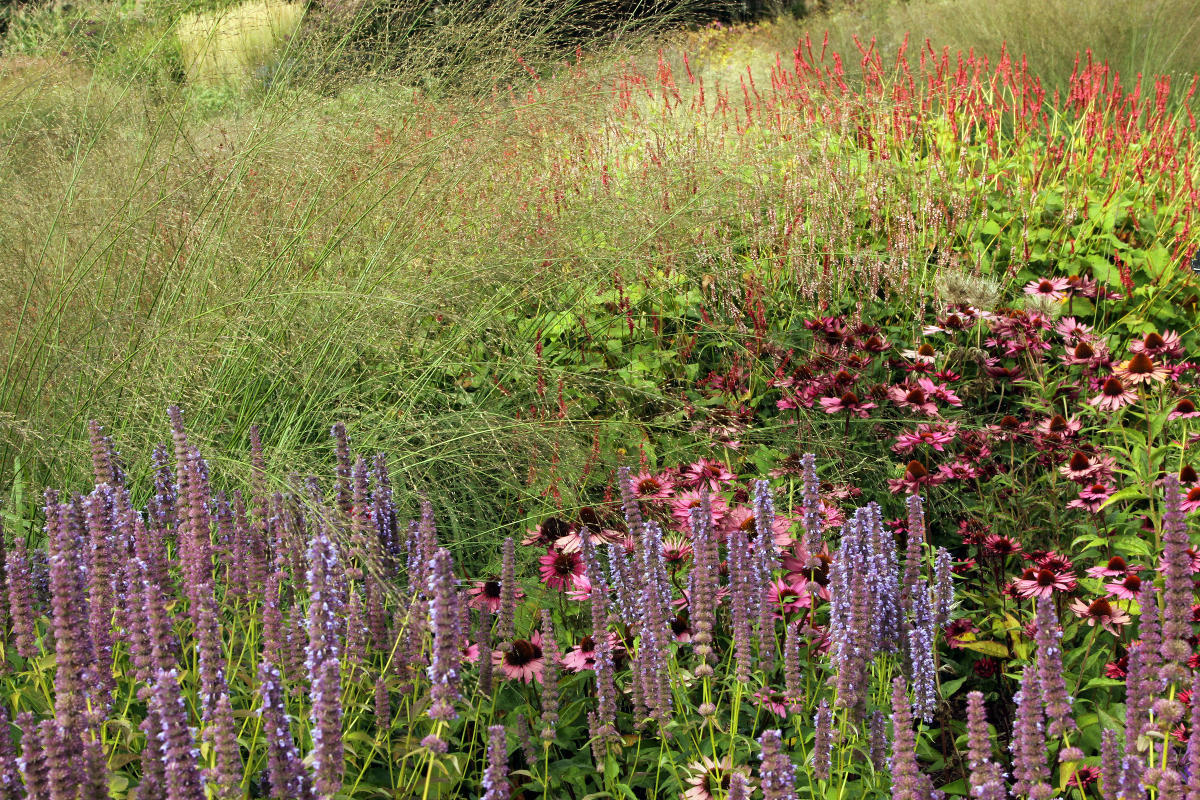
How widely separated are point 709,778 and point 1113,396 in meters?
1.55

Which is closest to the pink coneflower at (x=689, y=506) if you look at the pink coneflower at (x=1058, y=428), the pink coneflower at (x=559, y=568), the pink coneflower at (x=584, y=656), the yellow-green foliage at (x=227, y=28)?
the pink coneflower at (x=559, y=568)

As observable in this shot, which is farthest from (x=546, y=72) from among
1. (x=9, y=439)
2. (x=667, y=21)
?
(x=9, y=439)

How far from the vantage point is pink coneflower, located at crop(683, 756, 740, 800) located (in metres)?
1.64

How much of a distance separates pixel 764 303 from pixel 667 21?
3.87ft

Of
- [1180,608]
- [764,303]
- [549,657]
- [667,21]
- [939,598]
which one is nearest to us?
[1180,608]

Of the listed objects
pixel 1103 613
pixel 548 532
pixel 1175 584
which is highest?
pixel 1175 584

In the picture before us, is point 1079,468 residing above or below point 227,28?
below

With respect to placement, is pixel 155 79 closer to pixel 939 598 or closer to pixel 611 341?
pixel 611 341

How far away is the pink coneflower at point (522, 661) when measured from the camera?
1920 millimetres

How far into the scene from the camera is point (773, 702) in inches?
76.4

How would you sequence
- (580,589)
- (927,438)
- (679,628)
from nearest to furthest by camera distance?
1. (679,628)
2. (580,589)
3. (927,438)

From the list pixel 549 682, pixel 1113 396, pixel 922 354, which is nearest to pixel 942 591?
pixel 549 682

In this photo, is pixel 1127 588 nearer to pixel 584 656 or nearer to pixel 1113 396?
pixel 1113 396

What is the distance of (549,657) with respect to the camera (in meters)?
1.69
